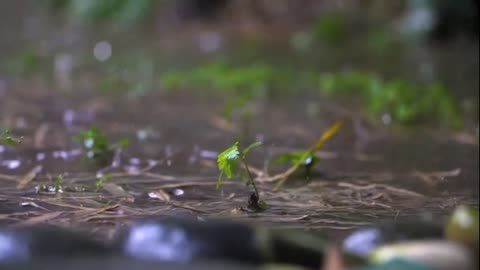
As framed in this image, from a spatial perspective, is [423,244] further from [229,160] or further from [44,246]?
[229,160]

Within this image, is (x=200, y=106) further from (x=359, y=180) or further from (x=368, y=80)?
(x=359, y=180)

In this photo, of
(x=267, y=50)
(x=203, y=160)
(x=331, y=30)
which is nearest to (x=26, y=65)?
(x=267, y=50)

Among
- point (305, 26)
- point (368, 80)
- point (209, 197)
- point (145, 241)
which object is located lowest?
point (145, 241)

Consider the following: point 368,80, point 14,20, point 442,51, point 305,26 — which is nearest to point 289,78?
point 368,80

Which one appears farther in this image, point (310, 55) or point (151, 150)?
point (310, 55)

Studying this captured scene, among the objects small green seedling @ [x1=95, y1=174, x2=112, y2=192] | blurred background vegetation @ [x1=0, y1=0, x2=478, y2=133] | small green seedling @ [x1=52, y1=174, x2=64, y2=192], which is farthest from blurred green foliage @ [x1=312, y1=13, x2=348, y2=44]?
small green seedling @ [x1=52, y1=174, x2=64, y2=192]

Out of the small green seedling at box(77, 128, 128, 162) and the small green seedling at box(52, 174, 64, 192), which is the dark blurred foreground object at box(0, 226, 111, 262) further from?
the small green seedling at box(77, 128, 128, 162)

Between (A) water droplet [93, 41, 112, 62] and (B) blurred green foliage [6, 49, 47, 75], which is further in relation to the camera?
(A) water droplet [93, 41, 112, 62]
